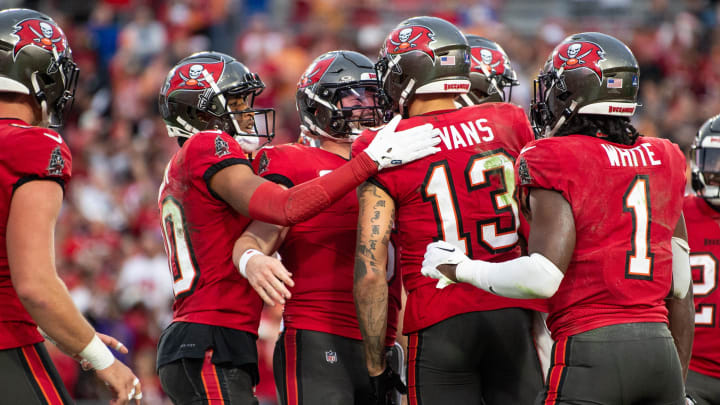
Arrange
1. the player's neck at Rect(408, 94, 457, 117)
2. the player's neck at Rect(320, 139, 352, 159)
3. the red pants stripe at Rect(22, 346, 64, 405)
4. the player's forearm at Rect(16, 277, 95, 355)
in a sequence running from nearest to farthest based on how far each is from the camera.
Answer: the player's forearm at Rect(16, 277, 95, 355) → the red pants stripe at Rect(22, 346, 64, 405) → the player's neck at Rect(408, 94, 457, 117) → the player's neck at Rect(320, 139, 352, 159)

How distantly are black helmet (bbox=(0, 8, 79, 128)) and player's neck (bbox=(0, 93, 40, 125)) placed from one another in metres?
0.04

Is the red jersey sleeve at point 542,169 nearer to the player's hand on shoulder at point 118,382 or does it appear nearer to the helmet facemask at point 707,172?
the player's hand on shoulder at point 118,382

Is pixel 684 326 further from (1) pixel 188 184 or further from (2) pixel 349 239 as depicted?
(1) pixel 188 184

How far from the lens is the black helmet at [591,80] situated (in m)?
3.92

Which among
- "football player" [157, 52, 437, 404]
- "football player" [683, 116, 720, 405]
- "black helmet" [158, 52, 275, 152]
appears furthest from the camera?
"football player" [683, 116, 720, 405]

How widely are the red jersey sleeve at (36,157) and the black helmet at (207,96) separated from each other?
4.12 ft

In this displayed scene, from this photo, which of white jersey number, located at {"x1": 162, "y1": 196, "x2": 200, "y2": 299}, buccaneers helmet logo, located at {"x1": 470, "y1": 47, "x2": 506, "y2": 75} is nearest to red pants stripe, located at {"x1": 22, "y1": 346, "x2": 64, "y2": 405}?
white jersey number, located at {"x1": 162, "y1": 196, "x2": 200, "y2": 299}

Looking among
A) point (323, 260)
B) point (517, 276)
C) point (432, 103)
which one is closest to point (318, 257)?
point (323, 260)

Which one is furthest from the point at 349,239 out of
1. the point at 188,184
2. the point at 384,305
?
the point at 188,184

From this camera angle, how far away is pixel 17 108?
3.83m

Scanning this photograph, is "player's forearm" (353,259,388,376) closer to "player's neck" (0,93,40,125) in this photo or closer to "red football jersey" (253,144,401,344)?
"red football jersey" (253,144,401,344)

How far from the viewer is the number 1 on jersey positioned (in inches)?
146

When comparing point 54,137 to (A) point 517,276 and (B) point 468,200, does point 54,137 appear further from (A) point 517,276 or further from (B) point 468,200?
(A) point 517,276

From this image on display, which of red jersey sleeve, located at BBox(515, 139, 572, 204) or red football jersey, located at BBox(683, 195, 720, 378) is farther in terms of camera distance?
red football jersey, located at BBox(683, 195, 720, 378)
